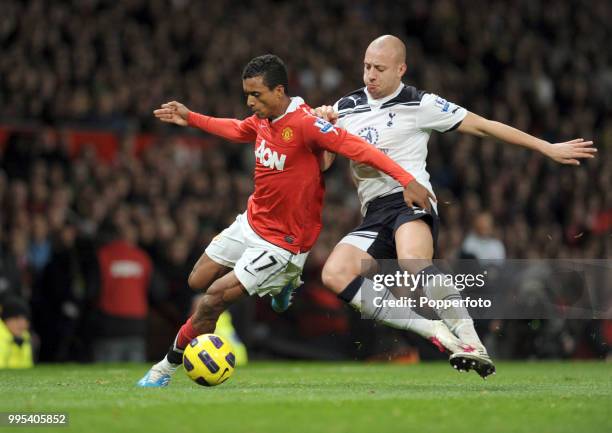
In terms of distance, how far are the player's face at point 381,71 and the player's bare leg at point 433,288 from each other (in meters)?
1.14

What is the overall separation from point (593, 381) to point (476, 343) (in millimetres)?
2272

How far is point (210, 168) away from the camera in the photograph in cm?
1731

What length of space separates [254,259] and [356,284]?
0.82m

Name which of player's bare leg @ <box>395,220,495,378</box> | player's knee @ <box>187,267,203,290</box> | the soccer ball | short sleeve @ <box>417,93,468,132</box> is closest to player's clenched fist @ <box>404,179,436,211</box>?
player's bare leg @ <box>395,220,495,378</box>

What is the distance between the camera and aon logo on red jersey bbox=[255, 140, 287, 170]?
8922mm

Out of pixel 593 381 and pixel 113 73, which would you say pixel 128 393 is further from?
pixel 113 73

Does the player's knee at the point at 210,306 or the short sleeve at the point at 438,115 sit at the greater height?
the short sleeve at the point at 438,115

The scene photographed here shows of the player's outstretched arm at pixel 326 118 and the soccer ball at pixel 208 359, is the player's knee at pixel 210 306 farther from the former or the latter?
the player's outstretched arm at pixel 326 118

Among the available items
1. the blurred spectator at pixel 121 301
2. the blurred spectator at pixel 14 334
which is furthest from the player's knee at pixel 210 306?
the blurred spectator at pixel 121 301

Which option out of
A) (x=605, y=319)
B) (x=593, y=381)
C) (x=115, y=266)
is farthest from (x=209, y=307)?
(x=605, y=319)

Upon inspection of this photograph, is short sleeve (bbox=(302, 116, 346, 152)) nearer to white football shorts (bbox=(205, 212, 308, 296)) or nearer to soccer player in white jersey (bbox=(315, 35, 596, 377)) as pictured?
soccer player in white jersey (bbox=(315, 35, 596, 377))

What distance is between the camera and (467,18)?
2439cm

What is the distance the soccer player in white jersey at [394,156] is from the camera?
8.83 m

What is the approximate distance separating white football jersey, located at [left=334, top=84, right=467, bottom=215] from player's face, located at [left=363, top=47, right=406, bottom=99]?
110mm
